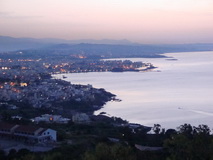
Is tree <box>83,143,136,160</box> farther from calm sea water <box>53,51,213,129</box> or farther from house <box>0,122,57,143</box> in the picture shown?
calm sea water <box>53,51,213,129</box>

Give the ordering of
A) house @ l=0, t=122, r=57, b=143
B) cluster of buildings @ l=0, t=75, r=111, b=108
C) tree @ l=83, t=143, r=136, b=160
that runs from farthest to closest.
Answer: cluster of buildings @ l=0, t=75, r=111, b=108 → house @ l=0, t=122, r=57, b=143 → tree @ l=83, t=143, r=136, b=160

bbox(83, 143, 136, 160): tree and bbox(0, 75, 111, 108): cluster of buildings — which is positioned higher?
bbox(83, 143, 136, 160): tree

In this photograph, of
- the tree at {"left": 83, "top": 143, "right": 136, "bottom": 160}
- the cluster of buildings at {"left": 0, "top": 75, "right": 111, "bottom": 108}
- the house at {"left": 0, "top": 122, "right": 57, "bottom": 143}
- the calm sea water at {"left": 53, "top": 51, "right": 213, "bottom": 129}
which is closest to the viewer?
the tree at {"left": 83, "top": 143, "right": 136, "bottom": 160}

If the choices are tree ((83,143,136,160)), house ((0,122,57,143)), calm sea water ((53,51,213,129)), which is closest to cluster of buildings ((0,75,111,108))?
calm sea water ((53,51,213,129))

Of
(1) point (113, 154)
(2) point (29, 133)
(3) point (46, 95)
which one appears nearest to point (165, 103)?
(3) point (46, 95)

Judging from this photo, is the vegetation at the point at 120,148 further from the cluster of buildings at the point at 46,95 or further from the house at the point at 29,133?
the cluster of buildings at the point at 46,95

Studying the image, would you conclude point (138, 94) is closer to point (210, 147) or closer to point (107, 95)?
point (107, 95)

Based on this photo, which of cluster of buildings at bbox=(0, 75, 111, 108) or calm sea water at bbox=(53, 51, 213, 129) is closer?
calm sea water at bbox=(53, 51, 213, 129)

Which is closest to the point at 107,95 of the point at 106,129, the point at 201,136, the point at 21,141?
the point at 106,129

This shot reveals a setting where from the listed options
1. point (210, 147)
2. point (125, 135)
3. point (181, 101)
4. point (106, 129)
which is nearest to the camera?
point (210, 147)
